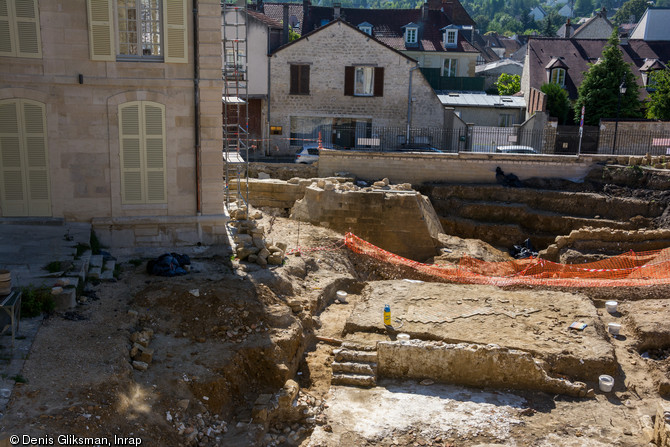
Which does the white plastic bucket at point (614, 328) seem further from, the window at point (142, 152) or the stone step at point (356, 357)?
the window at point (142, 152)

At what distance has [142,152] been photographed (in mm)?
14945

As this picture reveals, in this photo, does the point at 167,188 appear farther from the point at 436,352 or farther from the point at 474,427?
the point at 474,427

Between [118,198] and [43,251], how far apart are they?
7.46ft

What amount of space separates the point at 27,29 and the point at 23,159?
2.73 meters

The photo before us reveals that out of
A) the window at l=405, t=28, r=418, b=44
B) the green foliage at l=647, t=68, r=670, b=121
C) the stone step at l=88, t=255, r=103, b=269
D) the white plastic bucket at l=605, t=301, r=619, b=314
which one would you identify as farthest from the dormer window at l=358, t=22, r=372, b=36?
the stone step at l=88, t=255, r=103, b=269

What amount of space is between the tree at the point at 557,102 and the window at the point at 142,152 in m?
25.1

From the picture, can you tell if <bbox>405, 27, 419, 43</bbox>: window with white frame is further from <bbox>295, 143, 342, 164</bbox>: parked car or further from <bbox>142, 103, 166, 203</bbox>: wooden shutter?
<bbox>142, 103, 166, 203</bbox>: wooden shutter

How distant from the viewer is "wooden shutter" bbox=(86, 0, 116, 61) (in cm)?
1419

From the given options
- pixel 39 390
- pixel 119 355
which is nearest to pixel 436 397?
pixel 119 355

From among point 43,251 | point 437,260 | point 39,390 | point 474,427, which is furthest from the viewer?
point 437,260

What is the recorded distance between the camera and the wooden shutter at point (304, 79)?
33.3 m

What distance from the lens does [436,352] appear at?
1251 centimetres

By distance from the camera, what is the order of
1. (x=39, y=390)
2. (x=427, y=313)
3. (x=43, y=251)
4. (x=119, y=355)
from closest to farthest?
(x=39, y=390), (x=119, y=355), (x=43, y=251), (x=427, y=313)

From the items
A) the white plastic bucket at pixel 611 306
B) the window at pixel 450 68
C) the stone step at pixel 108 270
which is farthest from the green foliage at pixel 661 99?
the stone step at pixel 108 270
